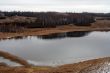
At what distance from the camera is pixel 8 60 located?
157 ft

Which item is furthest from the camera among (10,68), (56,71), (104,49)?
(104,49)

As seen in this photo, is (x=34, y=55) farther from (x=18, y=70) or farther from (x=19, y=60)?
(x=18, y=70)

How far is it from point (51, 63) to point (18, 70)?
8.66 meters

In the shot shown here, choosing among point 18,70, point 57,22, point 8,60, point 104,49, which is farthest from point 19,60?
Answer: point 57,22

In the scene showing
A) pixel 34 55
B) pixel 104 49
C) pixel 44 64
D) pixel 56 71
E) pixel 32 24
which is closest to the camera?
pixel 56 71

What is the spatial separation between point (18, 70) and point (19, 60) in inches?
374

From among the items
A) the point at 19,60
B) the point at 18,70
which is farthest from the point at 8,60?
the point at 18,70

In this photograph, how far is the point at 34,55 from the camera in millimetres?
52969

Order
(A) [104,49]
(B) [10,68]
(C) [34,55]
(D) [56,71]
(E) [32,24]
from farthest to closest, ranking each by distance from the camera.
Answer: (E) [32,24] < (A) [104,49] < (C) [34,55] < (B) [10,68] < (D) [56,71]

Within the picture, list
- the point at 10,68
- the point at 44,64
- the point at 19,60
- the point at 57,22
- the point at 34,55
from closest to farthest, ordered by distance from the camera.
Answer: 1. the point at 10,68
2. the point at 44,64
3. the point at 19,60
4. the point at 34,55
5. the point at 57,22

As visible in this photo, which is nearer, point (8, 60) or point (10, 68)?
point (10, 68)

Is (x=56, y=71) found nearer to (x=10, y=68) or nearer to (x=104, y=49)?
(x=10, y=68)

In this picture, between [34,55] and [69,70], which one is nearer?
[69,70]

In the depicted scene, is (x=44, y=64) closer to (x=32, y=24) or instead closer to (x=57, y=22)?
(x=32, y=24)
